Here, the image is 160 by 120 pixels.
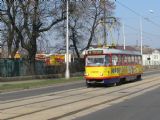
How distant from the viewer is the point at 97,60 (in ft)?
115

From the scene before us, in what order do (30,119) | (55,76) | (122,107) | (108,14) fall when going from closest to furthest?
(30,119) < (122,107) < (55,76) < (108,14)

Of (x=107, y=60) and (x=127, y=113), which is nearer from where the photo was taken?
(x=127, y=113)

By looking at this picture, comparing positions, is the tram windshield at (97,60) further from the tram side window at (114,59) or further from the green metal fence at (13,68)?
the green metal fence at (13,68)

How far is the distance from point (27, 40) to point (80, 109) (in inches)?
1508

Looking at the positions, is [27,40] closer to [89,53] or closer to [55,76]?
[55,76]

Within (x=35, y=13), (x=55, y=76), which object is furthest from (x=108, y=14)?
(x=35, y=13)

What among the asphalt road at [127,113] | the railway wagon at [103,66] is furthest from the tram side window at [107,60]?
the asphalt road at [127,113]

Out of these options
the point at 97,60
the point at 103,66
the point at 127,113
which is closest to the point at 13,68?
the point at 97,60

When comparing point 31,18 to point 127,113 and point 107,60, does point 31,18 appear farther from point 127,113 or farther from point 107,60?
point 127,113

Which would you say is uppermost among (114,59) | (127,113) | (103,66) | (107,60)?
(114,59)

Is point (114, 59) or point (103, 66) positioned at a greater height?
point (114, 59)

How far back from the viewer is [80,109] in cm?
1748

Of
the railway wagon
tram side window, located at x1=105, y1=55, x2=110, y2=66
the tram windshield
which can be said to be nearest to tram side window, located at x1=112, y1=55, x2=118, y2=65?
the railway wagon

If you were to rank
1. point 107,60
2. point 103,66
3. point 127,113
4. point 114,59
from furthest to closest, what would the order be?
1. point 114,59
2. point 107,60
3. point 103,66
4. point 127,113
